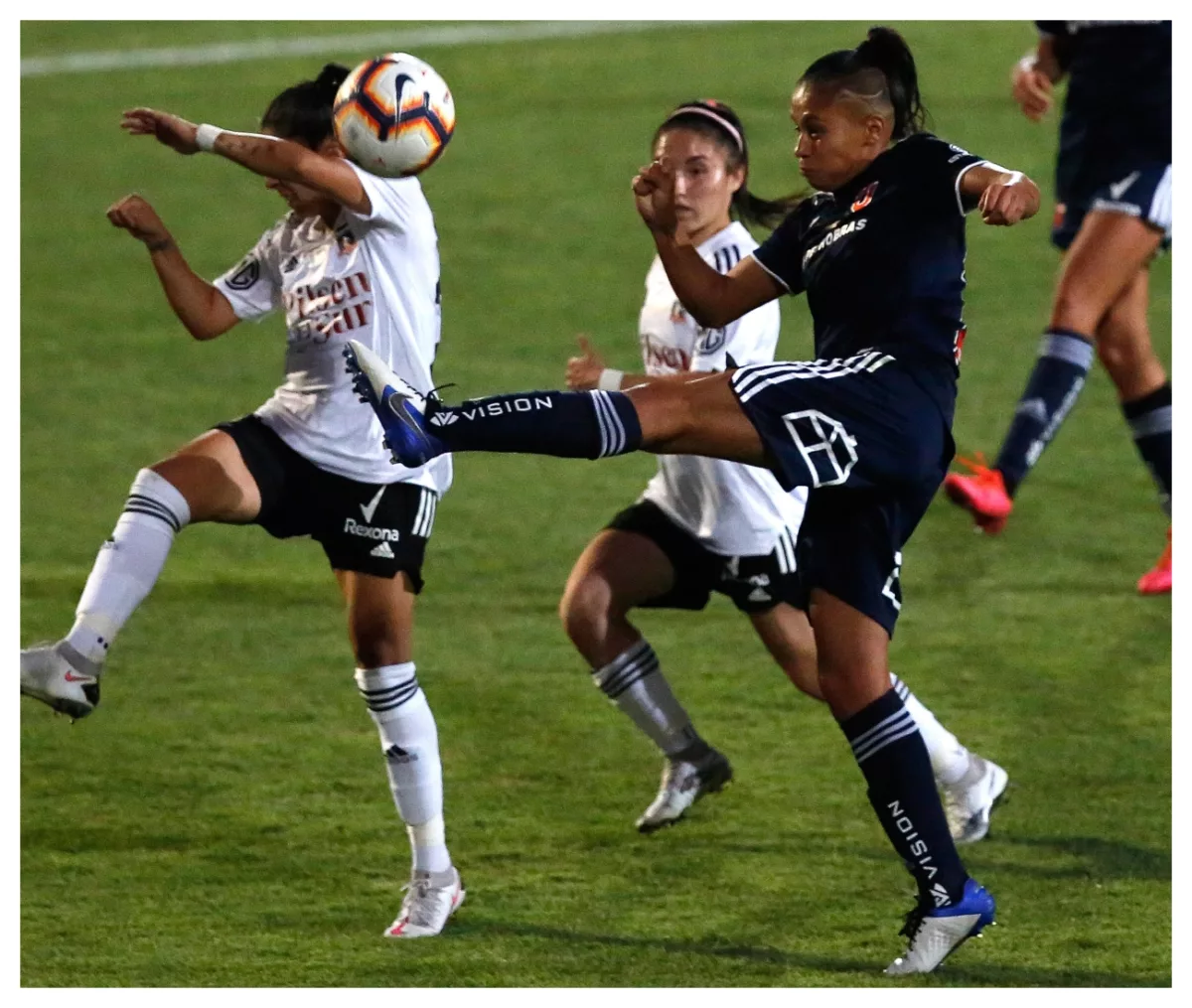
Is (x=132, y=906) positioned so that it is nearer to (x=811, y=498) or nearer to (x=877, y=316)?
(x=811, y=498)

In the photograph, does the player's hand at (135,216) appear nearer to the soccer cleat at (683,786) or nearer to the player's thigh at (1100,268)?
the soccer cleat at (683,786)

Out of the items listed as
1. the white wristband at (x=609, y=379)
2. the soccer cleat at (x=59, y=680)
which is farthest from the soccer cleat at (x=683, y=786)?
the soccer cleat at (x=59, y=680)

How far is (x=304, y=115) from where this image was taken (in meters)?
5.33

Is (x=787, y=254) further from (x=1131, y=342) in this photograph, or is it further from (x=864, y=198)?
(x=1131, y=342)

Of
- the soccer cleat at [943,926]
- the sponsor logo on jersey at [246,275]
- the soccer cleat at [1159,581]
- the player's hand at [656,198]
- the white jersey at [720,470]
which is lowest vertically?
the soccer cleat at [1159,581]

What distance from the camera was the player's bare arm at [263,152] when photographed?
4836 mm

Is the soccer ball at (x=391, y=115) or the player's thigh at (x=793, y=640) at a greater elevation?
the soccer ball at (x=391, y=115)

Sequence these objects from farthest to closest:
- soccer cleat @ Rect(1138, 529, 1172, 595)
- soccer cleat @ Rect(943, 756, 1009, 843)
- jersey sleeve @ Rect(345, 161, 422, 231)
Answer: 1. soccer cleat @ Rect(1138, 529, 1172, 595)
2. soccer cleat @ Rect(943, 756, 1009, 843)
3. jersey sleeve @ Rect(345, 161, 422, 231)

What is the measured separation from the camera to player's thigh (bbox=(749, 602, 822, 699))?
5.89 meters

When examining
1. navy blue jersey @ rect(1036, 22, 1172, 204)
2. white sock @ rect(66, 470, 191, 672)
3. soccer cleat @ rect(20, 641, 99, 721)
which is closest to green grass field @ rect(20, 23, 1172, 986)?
soccer cleat @ rect(20, 641, 99, 721)

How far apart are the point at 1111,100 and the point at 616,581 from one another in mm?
3074

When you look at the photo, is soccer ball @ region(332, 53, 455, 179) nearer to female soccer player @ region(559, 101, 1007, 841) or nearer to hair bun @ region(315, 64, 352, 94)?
hair bun @ region(315, 64, 352, 94)

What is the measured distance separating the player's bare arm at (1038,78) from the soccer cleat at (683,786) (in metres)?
2.87

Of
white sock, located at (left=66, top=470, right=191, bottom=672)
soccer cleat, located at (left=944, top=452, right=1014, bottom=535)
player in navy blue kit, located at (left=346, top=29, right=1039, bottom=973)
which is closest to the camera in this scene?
player in navy blue kit, located at (left=346, top=29, right=1039, bottom=973)
